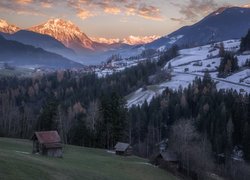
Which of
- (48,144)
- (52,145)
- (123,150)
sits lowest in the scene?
(123,150)

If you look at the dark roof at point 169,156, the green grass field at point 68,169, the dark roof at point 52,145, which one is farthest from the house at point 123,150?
the dark roof at point 52,145

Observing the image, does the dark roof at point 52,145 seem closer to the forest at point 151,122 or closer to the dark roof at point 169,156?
the dark roof at point 169,156

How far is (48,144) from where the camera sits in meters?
79.1

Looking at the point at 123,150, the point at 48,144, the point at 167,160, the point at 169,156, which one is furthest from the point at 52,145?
the point at 169,156

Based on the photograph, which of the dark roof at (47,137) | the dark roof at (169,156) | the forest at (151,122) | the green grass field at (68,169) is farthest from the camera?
the forest at (151,122)

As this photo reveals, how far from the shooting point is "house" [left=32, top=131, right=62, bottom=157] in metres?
78.5

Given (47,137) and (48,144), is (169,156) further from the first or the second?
(48,144)

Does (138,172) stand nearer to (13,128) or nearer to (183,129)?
(183,129)

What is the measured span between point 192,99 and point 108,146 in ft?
255

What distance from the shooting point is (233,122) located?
475ft

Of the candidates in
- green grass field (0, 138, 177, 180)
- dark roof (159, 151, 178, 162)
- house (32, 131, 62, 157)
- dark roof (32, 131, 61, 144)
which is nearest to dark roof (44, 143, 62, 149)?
house (32, 131, 62, 157)

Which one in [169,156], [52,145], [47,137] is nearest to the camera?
[52,145]

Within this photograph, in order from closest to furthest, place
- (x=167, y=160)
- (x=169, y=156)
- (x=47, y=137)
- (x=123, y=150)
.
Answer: (x=47, y=137) < (x=167, y=160) < (x=169, y=156) < (x=123, y=150)

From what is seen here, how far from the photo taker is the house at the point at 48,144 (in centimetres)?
7850
